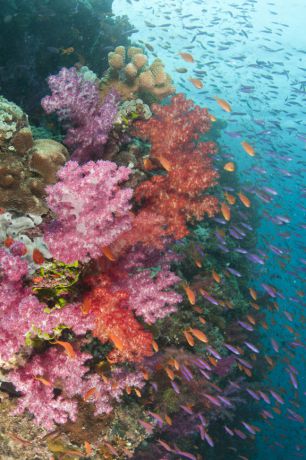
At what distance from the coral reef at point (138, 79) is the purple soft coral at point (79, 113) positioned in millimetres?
1895

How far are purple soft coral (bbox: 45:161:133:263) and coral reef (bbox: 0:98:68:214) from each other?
0.32 metres

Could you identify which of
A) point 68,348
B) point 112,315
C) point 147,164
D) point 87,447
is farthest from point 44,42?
point 87,447

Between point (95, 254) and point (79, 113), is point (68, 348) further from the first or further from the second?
point (79, 113)

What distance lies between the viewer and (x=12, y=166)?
4105mm

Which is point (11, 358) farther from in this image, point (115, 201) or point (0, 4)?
point (0, 4)

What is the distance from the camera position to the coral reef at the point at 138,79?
22.9 ft

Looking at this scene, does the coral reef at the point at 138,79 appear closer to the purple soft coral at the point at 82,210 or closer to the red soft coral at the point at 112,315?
the purple soft coral at the point at 82,210

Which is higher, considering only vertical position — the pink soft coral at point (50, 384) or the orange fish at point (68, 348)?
the orange fish at point (68, 348)

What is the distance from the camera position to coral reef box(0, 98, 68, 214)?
408cm

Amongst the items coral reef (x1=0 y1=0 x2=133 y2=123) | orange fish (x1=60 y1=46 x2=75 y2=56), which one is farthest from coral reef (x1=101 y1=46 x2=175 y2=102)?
orange fish (x1=60 y1=46 x2=75 y2=56)

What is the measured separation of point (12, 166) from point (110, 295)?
1997 mm

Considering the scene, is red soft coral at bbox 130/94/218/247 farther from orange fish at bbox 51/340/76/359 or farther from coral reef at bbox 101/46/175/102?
orange fish at bbox 51/340/76/359

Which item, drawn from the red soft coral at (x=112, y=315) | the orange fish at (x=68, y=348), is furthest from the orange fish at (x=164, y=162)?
the orange fish at (x=68, y=348)

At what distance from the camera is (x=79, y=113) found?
17.2ft
